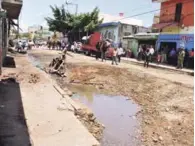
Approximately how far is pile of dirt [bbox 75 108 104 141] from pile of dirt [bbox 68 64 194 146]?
956 mm

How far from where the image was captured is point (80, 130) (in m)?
7.29

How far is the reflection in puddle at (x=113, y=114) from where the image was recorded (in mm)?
7673

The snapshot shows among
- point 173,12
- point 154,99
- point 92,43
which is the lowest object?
point 154,99

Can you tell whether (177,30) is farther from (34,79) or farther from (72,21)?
(72,21)

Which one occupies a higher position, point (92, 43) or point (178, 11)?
point (178, 11)

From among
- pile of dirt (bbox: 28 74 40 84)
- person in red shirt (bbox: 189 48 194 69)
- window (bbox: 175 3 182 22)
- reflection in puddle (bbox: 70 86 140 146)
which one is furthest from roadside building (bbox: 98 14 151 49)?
reflection in puddle (bbox: 70 86 140 146)

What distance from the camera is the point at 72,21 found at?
172 ft

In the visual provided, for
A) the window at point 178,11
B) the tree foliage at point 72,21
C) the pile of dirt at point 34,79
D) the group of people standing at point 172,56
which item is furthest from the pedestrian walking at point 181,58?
the tree foliage at point 72,21

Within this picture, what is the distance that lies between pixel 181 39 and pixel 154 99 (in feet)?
61.6

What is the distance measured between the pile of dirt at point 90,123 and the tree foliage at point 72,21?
1617 inches

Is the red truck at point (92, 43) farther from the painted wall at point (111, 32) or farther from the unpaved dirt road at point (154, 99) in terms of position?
the unpaved dirt road at point (154, 99)

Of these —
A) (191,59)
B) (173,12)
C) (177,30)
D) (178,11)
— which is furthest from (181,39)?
(173,12)

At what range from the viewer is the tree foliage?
164 ft

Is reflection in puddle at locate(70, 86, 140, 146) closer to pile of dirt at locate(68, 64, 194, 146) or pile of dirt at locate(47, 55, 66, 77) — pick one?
pile of dirt at locate(68, 64, 194, 146)
